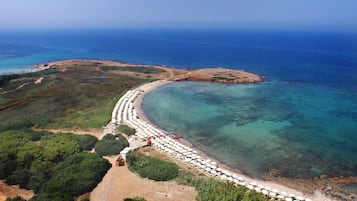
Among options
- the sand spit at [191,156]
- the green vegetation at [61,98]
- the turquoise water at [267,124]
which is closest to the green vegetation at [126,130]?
the sand spit at [191,156]

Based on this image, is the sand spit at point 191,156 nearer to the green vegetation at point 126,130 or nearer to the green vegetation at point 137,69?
the green vegetation at point 126,130

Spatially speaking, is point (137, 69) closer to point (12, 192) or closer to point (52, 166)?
point (52, 166)

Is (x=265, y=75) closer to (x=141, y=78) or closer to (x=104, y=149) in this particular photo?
(x=141, y=78)

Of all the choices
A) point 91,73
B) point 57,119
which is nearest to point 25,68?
point 91,73

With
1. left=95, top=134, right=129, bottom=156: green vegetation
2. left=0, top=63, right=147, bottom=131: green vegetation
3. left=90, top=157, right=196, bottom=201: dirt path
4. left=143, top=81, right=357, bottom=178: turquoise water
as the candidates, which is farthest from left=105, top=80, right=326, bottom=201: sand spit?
left=90, top=157, right=196, bottom=201: dirt path

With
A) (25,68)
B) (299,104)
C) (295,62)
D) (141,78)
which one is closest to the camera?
(299,104)

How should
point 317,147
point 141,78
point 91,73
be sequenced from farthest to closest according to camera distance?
point 91,73 → point 141,78 → point 317,147

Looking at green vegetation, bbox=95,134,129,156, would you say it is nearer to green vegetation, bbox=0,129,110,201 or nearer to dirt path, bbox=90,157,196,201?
green vegetation, bbox=0,129,110,201
